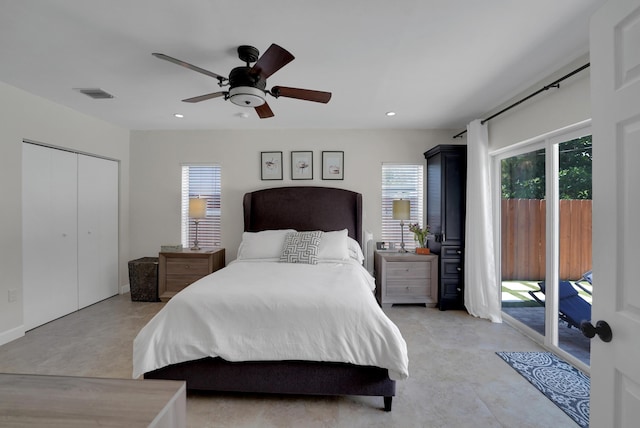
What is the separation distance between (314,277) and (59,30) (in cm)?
262

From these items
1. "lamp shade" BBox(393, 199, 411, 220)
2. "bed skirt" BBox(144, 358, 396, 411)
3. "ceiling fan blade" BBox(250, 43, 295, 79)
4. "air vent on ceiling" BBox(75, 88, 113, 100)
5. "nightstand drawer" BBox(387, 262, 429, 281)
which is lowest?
"bed skirt" BBox(144, 358, 396, 411)

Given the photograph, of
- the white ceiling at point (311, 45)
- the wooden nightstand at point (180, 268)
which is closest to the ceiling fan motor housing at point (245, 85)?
the white ceiling at point (311, 45)

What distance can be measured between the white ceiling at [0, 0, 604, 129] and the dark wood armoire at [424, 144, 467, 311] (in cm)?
72

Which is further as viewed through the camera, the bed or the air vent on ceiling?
the air vent on ceiling

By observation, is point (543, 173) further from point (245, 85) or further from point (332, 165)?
point (245, 85)

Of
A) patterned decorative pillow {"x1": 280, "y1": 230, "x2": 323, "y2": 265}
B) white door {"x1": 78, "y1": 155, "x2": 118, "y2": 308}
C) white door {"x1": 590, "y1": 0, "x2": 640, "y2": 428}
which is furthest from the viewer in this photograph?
white door {"x1": 78, "y1": 155, "x2": 118, "y2": 308}

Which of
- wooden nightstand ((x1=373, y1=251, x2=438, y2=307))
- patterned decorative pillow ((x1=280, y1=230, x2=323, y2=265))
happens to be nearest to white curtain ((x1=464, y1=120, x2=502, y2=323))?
wooden nightstand ((x1=373, y1=251, x2=438, y2=307))

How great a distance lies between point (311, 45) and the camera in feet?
7.17

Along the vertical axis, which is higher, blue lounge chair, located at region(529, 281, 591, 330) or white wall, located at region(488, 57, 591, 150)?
white wall, located at region(488, 57, 591, 150)

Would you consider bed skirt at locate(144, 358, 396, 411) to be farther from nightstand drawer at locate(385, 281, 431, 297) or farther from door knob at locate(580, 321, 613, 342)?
nightstand drawer at locate(385, 281, 431, 297)

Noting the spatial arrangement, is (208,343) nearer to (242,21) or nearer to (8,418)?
(8,418)

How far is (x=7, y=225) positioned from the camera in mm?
2930

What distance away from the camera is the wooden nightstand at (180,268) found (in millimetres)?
3984

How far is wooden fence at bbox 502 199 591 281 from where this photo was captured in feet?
8.02
